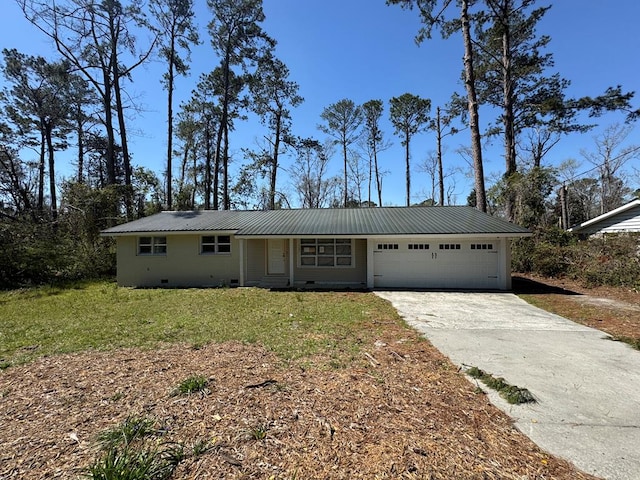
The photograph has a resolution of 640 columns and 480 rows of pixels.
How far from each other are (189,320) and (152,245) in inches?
295

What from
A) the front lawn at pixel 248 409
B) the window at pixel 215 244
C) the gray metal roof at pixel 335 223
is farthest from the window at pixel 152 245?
the front lawn at pixel 248 409

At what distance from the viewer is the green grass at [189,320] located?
16.2ft

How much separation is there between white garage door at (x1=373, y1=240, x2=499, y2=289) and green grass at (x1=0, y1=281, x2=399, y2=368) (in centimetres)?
190

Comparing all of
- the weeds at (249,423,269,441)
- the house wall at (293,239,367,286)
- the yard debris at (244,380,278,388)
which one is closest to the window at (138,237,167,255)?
the house wall at (293,239,367,286)

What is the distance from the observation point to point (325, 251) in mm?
12047

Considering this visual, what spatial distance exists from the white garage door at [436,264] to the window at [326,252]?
1.23 metres

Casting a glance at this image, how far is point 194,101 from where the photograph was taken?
23578 mm

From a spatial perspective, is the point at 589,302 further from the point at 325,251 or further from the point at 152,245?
the point at 152,245

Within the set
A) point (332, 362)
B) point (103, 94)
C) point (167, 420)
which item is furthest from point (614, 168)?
point (103, 94)

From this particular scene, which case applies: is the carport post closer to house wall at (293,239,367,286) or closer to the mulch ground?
house wall at (293,239,367,286)

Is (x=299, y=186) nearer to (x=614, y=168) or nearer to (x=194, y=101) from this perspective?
(x=194, y=101)

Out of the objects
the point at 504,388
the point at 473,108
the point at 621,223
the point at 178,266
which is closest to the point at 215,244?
the point at 178,266

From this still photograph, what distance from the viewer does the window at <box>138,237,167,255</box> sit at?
1257cm

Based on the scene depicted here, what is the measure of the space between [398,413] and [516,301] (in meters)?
7.76
